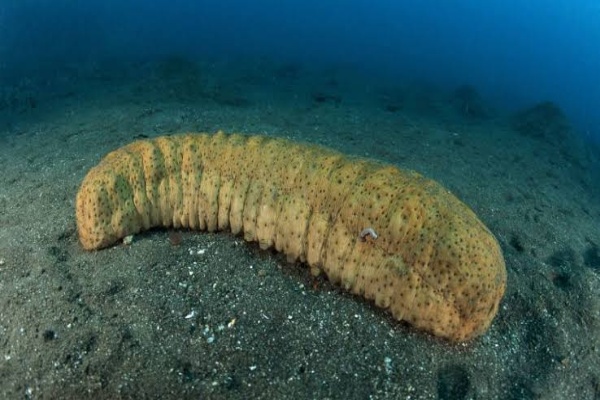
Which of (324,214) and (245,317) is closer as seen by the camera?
(245,317)

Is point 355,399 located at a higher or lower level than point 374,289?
lower

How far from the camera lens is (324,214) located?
3293 mm

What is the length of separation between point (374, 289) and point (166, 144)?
202 centimetres

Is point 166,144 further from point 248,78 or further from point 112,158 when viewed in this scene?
point 248,78

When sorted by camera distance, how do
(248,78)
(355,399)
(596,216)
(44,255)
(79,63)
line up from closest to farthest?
(355,399)
(44,255)
(596,216)
(248,78)
(79,63)

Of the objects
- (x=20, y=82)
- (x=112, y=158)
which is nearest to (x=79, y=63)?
(x=20, y=82)

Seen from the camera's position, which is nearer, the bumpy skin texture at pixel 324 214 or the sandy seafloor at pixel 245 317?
the sandy seafloor at pixel 245 317

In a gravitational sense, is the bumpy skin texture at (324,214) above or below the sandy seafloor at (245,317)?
above

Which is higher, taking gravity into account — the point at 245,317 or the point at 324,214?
the point at 324,214

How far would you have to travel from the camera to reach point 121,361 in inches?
110

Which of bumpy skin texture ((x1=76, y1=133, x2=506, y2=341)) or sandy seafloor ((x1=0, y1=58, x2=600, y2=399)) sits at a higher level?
bumpy skin texture ((x1=76, y1=133, x2=506, y2=341))

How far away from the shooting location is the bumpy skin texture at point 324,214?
291 cm

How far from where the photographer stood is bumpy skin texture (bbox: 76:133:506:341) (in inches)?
114

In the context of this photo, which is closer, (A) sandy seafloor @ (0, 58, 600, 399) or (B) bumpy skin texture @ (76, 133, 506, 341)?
(A) sandy seafloor @ (0, 58, 600, 399)
